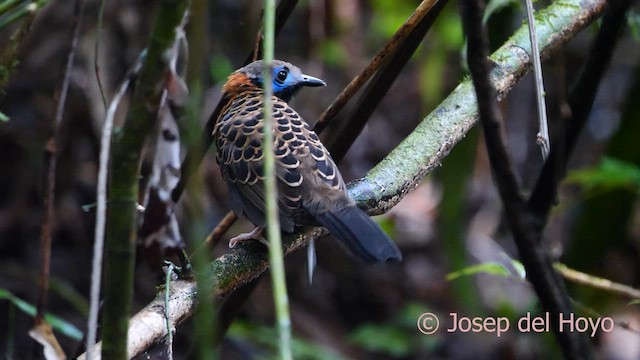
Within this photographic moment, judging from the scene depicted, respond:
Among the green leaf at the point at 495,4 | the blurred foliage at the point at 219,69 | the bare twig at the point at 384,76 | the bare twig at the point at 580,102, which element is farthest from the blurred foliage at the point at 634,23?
the blurred foliage at the point at 219,69

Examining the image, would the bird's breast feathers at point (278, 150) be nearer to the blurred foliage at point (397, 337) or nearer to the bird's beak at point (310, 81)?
the bird's beak at point (310, 81)

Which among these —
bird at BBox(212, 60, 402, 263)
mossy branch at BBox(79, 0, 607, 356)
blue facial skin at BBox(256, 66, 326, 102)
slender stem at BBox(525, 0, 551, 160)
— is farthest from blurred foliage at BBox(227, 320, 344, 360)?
slender stem at BBox(525, 0, 551, 160)

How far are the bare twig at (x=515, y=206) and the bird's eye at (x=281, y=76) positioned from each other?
2.74 meters

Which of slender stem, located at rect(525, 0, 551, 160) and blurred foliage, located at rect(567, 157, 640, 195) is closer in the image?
slender stem, located at rect(525, 0, 551, 160)

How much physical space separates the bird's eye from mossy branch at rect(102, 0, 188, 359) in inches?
102

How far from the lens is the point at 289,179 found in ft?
10.7

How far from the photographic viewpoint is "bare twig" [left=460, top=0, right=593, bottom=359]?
4.69 ft

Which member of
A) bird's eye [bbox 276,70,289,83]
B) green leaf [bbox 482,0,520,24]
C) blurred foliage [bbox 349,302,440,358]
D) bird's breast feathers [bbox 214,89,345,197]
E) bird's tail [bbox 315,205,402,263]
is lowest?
blurred foliage [bbox 349,302,440,358]

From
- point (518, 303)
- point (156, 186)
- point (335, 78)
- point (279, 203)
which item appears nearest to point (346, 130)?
point (279, 203)

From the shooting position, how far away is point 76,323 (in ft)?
18.2

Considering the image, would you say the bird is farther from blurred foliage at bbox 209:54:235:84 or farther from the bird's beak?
blurred foliage at bbox 209:54:235:84

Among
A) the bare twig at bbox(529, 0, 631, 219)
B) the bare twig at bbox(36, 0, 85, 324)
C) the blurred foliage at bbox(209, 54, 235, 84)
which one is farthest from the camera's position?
the blurred foliage at bbox(209, 54, 235, 84)

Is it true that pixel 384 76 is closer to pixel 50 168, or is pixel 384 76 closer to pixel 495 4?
pixel 495 4

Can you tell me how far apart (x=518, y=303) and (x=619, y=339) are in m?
0.80
